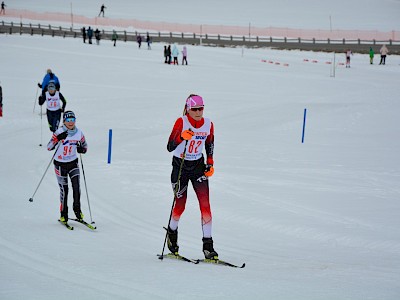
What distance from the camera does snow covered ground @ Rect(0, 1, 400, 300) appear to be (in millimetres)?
7703

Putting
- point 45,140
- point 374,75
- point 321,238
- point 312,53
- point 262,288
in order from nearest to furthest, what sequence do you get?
point 262,288, point 321,238, point 45,140, point 374,75, point 312,53

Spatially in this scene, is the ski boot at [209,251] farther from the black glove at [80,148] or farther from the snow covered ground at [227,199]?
the black glove at [80,148]

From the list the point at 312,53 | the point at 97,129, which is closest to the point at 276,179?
the point at 97,129

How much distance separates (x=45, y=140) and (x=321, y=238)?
1248 cm

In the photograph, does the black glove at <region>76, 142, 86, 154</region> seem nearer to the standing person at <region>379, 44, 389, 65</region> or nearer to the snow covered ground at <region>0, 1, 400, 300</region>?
the snow covered ground at <region>0, 1, 400, 300</region>

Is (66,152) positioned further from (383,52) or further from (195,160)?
(383,52)

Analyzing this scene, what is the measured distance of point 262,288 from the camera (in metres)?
7.41

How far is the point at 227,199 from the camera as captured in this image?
13383mm

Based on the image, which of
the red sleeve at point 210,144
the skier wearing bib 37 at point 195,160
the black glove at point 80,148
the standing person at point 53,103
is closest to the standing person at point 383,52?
the standing person at point 53,103

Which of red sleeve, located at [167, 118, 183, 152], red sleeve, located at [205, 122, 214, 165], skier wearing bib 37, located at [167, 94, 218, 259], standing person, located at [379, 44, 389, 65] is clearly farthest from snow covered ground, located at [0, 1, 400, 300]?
standing person, located at [379, 44, 389, 65]

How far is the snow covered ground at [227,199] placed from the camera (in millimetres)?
7703

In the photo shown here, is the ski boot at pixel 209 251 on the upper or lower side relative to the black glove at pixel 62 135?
lower

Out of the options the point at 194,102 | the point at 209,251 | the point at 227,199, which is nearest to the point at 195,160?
the point at 194,102

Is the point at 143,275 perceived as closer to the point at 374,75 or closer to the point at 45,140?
the point at 45,140
